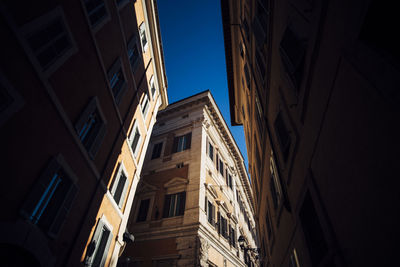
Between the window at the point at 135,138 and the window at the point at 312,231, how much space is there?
8.64 metres

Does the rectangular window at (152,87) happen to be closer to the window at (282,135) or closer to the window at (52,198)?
the window at (52,198)

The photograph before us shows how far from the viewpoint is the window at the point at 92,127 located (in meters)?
6.94

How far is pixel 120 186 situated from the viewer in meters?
10.2

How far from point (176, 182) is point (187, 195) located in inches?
63.0

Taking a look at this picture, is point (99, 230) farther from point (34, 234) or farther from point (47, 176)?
point (47, 176)

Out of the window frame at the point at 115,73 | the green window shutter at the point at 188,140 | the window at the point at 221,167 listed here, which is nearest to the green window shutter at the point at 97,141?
the window frame at the point at 115,73

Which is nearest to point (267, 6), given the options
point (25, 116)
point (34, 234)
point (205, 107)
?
point (25, 116)

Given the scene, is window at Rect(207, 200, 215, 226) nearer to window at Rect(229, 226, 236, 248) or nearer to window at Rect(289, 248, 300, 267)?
window at Rect(229, 226, 236, 248)

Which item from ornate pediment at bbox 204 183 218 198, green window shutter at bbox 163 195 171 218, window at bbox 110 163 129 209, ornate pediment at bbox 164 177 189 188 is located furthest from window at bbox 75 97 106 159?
ornate pediment at bbox 204 183 218 198

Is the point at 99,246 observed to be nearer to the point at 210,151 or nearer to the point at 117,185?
the point at 117,185

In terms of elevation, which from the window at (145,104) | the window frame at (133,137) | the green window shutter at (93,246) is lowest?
the green window shutter at (93,246)

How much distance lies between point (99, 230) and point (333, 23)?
30.9 feet

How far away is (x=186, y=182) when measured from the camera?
1569 centimetres

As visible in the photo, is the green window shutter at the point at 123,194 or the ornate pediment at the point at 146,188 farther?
the ornate pediment at the point at 146,188
